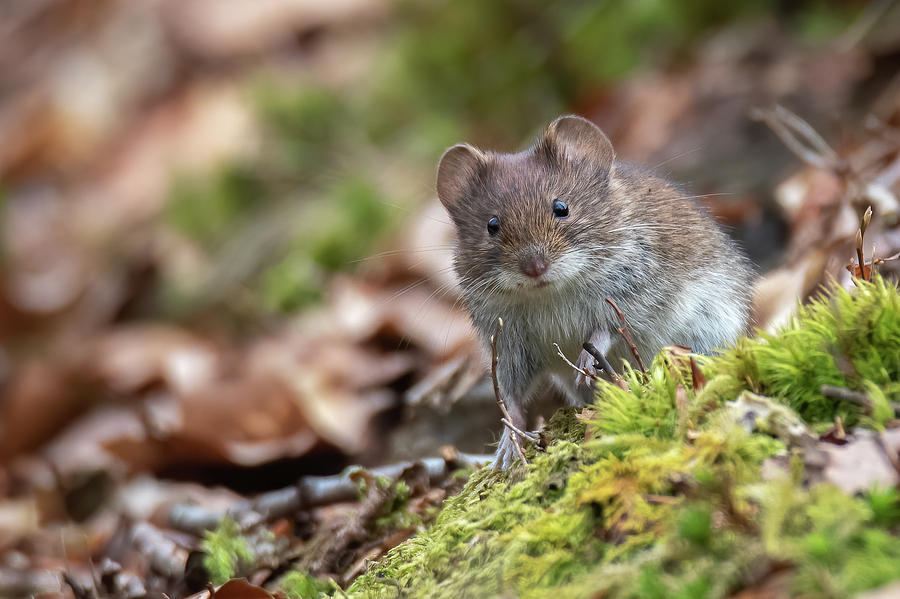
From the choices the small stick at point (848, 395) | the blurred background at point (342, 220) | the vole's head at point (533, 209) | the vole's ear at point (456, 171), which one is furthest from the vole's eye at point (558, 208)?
the small stick at point (848, 395)

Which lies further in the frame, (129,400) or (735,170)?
(129,400)

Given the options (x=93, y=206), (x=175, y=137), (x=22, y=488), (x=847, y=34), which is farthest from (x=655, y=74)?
(x=93, y=206)

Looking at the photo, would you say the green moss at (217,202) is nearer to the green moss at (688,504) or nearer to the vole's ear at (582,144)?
the vole's ear at (582,144)

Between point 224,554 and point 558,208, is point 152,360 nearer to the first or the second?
point 224,554

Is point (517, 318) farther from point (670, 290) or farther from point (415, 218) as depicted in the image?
point (415, 218)

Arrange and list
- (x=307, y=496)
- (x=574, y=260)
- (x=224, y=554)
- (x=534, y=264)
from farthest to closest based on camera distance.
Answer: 1. (x=307, y=496)
2. (x=574, y=260)
3. (x=534, y=264)
4. (x=224, y=554)

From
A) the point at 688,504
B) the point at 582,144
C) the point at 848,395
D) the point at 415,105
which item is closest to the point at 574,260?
the point at 582,144
